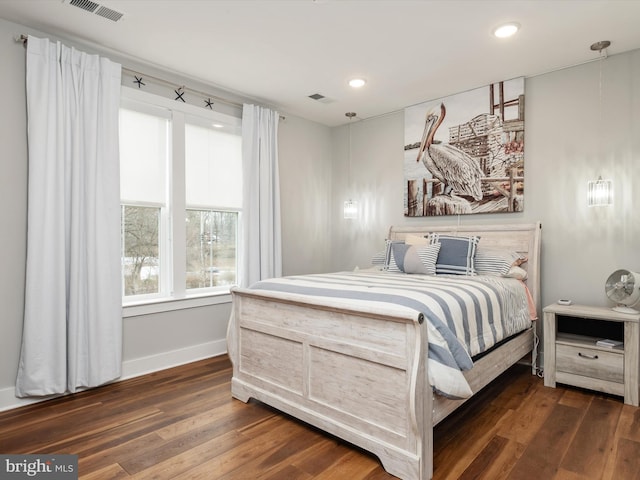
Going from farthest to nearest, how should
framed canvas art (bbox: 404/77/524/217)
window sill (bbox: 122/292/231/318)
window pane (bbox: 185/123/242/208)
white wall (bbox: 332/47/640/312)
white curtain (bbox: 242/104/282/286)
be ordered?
white curtain (bbox: 242/104/282/286) → window pane (bbox: 185/123/242/208) → framed canvas art (bbox: 404/77/524/217) → window sill (bbox: 122/292/231/318) → white wall (bbox: 332/47/640/312)

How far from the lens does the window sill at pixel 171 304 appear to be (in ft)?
10.5

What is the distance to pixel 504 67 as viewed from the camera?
3.29m

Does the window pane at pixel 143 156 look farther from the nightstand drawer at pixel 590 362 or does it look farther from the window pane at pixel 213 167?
the nightstand drawer at pixel 590 362

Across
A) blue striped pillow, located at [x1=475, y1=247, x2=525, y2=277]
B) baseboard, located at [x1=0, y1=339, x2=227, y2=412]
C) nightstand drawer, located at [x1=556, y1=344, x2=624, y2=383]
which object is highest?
blue striped pillow, located at [x1=475, y1=247, x2=525, y2=277]

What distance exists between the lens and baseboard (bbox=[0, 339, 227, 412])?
2.62m

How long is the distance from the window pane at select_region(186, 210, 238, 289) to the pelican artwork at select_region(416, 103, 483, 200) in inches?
83.2

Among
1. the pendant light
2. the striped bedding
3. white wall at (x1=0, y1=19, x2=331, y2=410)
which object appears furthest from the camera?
the pendant light

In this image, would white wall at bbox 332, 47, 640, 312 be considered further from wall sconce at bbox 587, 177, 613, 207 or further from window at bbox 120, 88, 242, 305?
window at bbox 120, 88, 242, 305

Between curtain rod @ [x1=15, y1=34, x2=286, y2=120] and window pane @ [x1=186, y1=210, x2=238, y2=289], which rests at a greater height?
curtain rod @ [x1=15, y1=34, x2=286, y2=120]

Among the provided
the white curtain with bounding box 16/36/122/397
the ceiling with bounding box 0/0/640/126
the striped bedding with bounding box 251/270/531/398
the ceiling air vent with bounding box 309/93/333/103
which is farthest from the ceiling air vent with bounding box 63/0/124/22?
the striped bedding with bounding box 251/270/531/398

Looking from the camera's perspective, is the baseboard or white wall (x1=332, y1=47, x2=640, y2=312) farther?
white wall (x1=332, y1=47, x2=640, y2=312)

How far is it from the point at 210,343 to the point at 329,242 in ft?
6.58

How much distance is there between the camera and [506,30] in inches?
106

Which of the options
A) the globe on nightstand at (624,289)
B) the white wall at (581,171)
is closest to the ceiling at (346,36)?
the white wall at (581,171)
